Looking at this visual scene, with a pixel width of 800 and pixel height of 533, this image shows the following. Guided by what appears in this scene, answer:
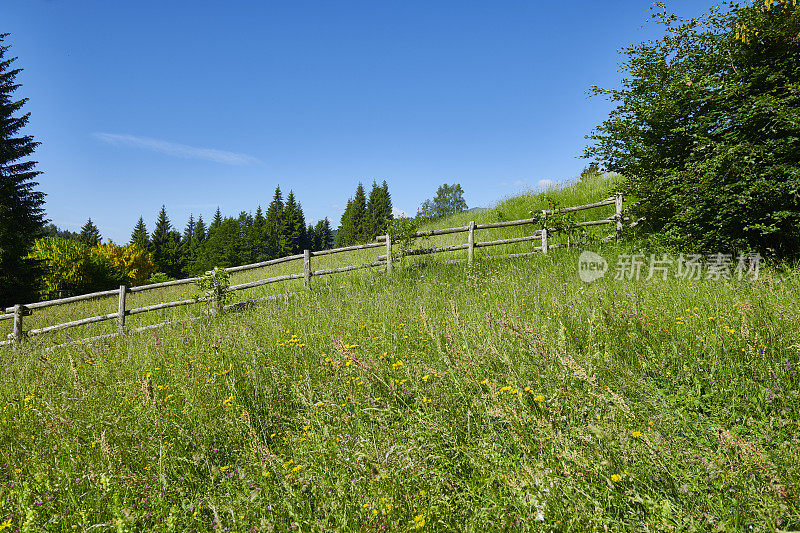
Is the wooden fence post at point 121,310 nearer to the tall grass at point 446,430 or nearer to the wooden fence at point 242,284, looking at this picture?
the wooden fence at point 242,284

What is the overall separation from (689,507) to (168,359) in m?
5.59

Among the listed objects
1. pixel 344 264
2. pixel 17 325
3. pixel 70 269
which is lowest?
pixel 17 325

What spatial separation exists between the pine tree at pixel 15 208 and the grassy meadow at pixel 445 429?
19.0 m

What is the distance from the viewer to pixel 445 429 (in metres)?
2.33

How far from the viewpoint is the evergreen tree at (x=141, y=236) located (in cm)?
6231

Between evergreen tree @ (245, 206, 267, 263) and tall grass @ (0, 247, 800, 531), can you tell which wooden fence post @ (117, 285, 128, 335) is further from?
evergreen tree @ (245, 206, 267, 263)

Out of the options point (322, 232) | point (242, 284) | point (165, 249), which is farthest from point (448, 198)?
point (242, 284)

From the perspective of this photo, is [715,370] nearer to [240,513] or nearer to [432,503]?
[432,503]

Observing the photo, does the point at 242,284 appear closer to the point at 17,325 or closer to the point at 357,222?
the point at 17,325

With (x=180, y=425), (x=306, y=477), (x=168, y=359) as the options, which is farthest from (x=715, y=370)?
(x=168, y=359)

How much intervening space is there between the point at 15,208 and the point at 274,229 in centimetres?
4730

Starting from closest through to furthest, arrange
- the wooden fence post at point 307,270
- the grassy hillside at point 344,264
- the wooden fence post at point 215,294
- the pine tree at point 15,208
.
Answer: the wooden fence post at point 215,294 → the grassy hillside at point 344,264 → the wooden fence post at point 307,270 → the pine tree at point 15,208

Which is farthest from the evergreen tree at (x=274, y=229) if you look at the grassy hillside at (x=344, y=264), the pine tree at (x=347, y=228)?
the grassy hillside at (x=344, y=264)

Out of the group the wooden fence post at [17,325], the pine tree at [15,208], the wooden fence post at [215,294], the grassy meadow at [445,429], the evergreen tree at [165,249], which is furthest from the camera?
the evergreen tree at [165,249]
